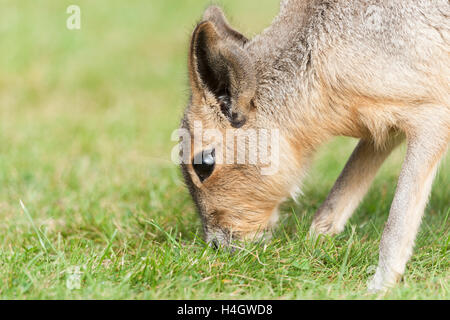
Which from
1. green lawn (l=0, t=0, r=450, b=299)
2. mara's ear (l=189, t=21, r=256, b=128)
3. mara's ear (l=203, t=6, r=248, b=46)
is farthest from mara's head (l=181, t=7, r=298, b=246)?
mara's ear (l=203, t=6, r=248, b=46)

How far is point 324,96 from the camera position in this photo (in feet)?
13.4

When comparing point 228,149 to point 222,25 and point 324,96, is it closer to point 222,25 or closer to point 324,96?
point 324,96

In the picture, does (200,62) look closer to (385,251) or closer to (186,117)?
(186,117)

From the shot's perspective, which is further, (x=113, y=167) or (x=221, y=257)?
(x=113, y=167)

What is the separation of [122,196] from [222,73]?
2337mm

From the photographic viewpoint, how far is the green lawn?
3.75 metres

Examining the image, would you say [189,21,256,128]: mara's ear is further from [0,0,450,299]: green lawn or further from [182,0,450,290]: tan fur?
[0,0,450,299]: green lawn

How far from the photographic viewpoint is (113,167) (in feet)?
22.2

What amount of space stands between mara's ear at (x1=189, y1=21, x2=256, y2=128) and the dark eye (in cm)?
26

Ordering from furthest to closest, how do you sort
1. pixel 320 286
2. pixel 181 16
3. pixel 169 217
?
pixel 181 16
pixel 169 217
pixel 320 286

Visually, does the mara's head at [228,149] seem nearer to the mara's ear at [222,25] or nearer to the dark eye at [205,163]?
the dark eye at [205,163]

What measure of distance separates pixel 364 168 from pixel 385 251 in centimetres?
99

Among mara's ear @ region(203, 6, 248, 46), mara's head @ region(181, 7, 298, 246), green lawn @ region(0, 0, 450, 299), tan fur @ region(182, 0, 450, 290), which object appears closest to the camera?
green lawn @ region(0, 0, 450, 299)

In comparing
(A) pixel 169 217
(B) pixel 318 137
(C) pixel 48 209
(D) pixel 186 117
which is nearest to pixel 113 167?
(C) pixel 48 209
